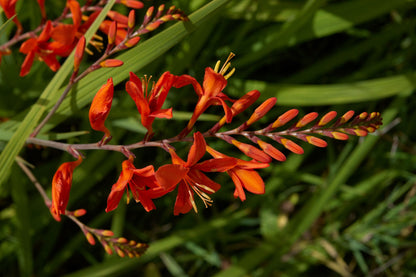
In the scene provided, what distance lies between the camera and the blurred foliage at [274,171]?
68.7 inches

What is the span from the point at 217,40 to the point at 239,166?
1077mm

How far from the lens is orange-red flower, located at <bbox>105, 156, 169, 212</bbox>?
91cm

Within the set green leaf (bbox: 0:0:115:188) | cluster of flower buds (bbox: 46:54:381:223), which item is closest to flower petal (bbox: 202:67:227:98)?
cluster of flower buds (bbox: 46:54:381:223)

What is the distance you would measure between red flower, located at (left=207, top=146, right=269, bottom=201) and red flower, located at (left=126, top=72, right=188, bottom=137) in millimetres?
187

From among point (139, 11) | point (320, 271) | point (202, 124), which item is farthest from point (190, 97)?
point (320, 271)

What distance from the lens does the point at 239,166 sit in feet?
3.24

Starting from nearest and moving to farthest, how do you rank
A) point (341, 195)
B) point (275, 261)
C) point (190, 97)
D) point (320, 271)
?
point (190, 97), point (275, 261), point (341, 195), point (320, 271)

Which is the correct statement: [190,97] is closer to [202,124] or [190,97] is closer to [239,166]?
[202,124]

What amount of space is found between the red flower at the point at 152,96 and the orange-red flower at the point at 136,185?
11cm

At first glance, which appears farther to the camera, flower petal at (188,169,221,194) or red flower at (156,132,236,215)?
flower petal at (188,169,221,194)

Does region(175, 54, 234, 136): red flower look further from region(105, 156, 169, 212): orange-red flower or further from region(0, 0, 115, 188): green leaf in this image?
region(0, 0, 115, 188): green leaf

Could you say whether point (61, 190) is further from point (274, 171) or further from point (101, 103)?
point (274, 171)

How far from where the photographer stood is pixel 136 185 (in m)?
0.98

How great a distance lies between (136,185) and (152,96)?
0.21 m
